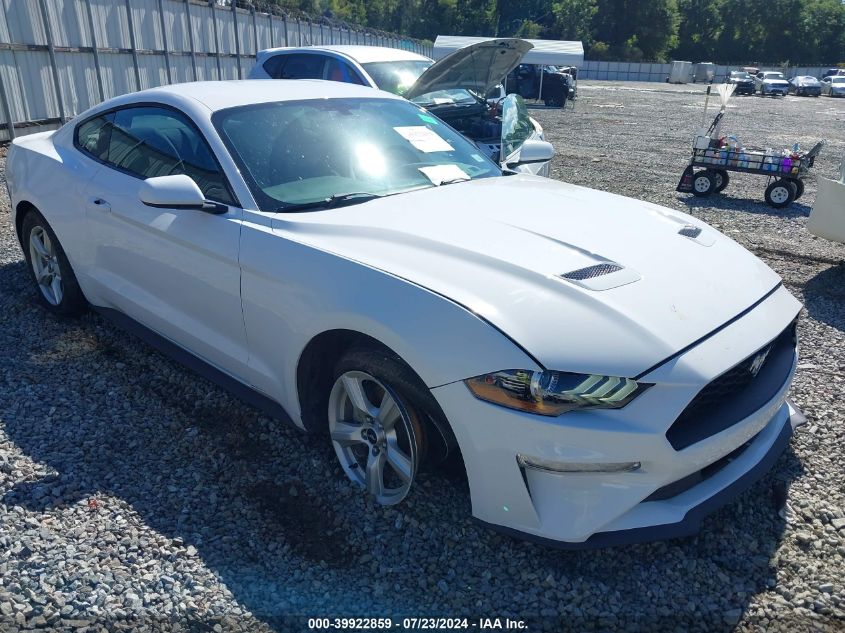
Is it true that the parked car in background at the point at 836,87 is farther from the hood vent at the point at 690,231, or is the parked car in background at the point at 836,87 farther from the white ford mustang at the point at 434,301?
the hood vent at the point at 690,231

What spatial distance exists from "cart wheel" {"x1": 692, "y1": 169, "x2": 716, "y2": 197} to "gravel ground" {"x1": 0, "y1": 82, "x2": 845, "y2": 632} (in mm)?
6457

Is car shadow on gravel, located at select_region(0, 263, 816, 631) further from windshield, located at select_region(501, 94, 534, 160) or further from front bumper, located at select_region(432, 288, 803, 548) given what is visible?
windshield, located at select_region(501, 94, 534, 160)

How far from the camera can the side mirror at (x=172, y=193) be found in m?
2.94

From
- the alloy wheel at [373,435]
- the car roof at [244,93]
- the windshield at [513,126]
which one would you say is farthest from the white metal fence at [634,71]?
the alloy wheel at [373,435]

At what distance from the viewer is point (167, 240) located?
3312mm

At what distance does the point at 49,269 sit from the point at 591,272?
12.6ft

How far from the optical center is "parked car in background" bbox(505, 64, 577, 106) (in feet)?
88.1

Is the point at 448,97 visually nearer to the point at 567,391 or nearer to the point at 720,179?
the point at 720,179

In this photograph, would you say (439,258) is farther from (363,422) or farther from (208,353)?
(208,353)

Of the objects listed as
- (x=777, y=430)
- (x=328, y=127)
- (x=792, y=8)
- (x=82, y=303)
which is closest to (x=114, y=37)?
(x=82, y=303)

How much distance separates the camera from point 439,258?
2561 millimetres

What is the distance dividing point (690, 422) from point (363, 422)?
4.17ft

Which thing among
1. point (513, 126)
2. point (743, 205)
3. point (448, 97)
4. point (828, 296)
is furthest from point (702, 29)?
point (828, 296)

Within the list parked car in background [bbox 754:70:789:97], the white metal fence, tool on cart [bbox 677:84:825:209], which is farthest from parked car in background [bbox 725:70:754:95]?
tool on cart [bbox 677:84:825:209]
